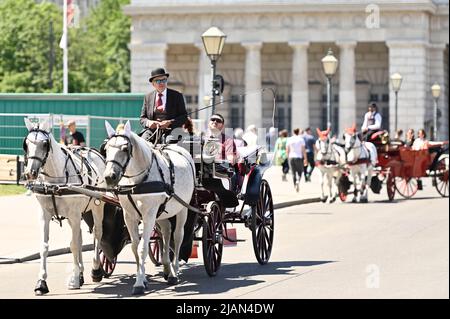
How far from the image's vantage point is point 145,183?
16.4 m

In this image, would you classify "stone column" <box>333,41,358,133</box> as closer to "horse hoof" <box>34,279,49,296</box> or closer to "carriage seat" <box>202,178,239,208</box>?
"carriage seat" <box>202,178,239,208</box>

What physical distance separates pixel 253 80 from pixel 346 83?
214 inches

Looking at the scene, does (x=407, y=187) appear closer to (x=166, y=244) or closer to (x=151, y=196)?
(x=166, y=244)

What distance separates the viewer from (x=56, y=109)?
44.4 metres

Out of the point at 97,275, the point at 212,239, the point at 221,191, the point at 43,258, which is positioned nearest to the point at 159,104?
the point at 221,191

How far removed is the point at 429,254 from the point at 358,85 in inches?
2759

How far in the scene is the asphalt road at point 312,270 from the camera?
52.4 feet

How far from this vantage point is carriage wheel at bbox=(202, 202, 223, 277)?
58.0ft

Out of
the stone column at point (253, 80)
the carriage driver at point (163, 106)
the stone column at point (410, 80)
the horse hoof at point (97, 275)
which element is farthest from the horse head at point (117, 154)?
the stone column at point (253, 80)

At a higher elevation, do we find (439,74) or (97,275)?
(439,74)

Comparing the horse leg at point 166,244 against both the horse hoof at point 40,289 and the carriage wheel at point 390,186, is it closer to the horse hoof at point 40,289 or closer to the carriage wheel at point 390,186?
the horse hoof at point 40,289

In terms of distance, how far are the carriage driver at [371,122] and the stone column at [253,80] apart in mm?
49388
